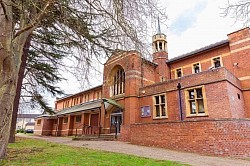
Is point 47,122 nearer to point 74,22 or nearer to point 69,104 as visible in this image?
point 69,104

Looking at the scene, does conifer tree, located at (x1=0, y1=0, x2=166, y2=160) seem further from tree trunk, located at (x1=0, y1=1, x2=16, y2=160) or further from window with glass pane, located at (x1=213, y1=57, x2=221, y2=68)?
window with glass pane, located at (x1=213, y1=57, x2=221, y2=68)

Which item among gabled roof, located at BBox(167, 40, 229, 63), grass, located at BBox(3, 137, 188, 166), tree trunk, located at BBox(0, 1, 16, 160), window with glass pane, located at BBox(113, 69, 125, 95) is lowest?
grass, located at BBox(3, 137, 188, 166)

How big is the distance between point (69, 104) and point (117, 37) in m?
31.6

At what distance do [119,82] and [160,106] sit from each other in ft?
19.8

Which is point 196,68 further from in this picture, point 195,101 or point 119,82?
point 119,82

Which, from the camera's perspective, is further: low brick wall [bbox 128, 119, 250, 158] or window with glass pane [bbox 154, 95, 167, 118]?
window with glass pane [bbox 154, 95, 167, 118]

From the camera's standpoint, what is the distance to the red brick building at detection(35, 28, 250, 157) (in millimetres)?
9102

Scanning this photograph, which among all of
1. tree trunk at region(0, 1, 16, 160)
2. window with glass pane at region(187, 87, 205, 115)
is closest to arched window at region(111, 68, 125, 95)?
window with glass pane at region(187, 87, 205, 115)

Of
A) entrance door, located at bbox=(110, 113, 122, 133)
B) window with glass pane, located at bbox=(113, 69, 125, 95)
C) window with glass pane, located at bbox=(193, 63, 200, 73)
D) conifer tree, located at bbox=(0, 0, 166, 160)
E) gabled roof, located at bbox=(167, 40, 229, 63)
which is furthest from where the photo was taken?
window with glass pane, located at bbox=(113, 69, 125, 95)

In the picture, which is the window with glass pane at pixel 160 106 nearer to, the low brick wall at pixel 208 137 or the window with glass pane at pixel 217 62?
the low brick wall at pixel 208 137

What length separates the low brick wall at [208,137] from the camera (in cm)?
883

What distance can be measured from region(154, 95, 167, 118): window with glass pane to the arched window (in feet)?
14.2

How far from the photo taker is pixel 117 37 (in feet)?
17.7

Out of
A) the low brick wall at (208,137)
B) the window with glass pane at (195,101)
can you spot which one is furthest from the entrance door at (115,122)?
the low brick wall at (208,137)
